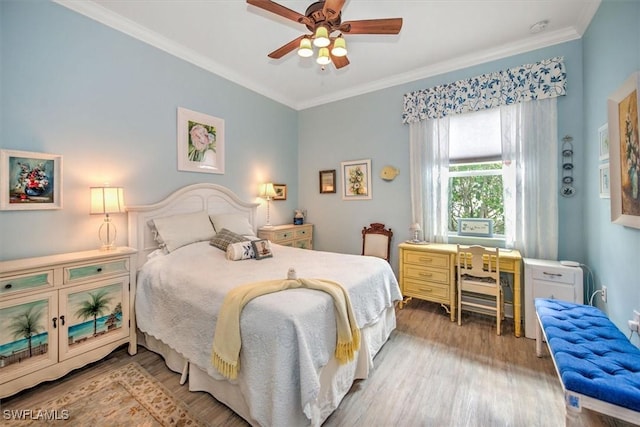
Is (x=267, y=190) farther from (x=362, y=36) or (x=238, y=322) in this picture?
(x=238, y=322)

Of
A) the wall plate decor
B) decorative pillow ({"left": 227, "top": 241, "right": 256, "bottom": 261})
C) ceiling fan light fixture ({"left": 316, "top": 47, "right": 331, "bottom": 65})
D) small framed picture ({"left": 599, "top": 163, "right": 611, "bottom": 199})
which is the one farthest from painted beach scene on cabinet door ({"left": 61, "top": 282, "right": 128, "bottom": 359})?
small framed picture ({"left": 599, "top": 163, "right": 611, "bottom": 199})

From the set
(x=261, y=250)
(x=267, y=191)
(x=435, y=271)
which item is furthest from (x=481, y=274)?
(x=267, y=191)

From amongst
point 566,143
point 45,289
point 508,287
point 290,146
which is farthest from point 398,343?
point 290,146

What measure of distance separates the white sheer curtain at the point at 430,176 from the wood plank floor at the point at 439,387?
1.36 m

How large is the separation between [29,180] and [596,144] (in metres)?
4.68

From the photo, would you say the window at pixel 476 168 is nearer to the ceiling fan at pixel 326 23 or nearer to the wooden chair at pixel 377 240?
the wooden chair at pixel 377 240

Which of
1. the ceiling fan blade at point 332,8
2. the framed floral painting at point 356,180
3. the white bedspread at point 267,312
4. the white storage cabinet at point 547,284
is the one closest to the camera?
the white bedspread at point 267,312

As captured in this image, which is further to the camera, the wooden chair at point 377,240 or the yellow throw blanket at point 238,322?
the wooden chair at point 377,240

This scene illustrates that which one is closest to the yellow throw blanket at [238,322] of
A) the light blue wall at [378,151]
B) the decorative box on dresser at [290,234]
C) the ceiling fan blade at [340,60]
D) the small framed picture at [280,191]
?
the ceiling fan blade at [340,60]

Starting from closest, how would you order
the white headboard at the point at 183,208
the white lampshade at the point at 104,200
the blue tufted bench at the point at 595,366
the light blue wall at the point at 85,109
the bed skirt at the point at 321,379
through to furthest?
the blue tufted bench at the point at 595,366 < the bed skirt at the point at 321,379 < the light blue wall at the point at 85,109 < the white lampshade at the point at 104,200 < the white headboard at the point at 183,208

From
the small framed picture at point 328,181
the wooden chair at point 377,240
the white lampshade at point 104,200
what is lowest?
the wooden chair at point 377,240

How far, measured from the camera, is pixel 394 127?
12.3 feet

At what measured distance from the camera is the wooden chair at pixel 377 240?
3.75 m

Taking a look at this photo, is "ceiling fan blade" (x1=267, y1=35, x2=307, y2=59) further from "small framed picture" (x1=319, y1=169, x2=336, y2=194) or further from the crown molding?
"small framed picture" (x1=319, y1=169, x2=336, y2=194)
